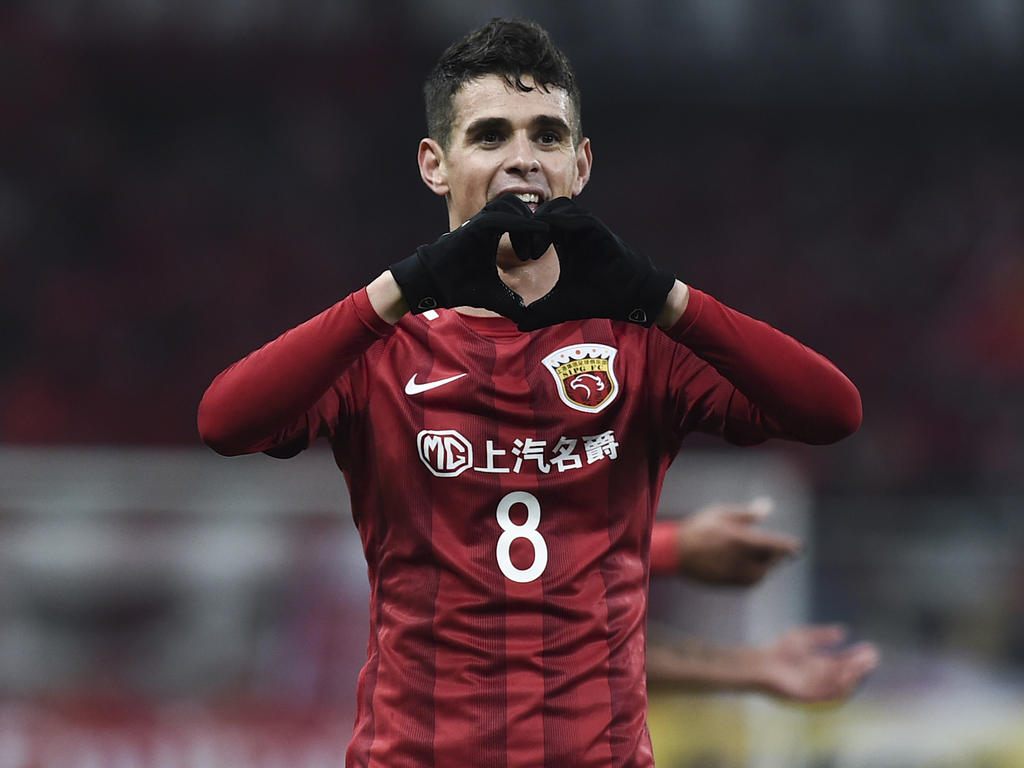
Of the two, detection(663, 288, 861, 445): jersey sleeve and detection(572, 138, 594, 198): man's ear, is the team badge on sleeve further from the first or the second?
detection(572, 138, 594, 198): man's ear

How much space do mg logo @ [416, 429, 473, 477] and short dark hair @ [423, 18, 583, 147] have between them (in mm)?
573

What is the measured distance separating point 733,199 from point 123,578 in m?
8.29

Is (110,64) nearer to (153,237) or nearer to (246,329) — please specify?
(153,237)

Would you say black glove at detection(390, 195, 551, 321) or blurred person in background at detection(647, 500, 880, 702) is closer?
black glove at detection(390, 195, 551, 321)

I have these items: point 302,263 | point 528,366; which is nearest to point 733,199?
point 302,263

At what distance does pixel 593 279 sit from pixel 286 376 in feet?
1.72

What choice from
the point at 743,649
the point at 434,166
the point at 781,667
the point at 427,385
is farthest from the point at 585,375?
the point at 743,649

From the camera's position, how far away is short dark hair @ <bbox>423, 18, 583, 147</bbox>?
7.98 feet

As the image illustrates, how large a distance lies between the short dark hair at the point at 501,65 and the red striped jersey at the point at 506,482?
1.33ft

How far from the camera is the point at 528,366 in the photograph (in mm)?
2398

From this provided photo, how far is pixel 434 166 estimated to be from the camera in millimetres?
2582

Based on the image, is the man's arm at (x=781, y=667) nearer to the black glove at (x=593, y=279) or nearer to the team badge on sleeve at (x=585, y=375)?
the team badge on sleeve at (x=585, y=375)

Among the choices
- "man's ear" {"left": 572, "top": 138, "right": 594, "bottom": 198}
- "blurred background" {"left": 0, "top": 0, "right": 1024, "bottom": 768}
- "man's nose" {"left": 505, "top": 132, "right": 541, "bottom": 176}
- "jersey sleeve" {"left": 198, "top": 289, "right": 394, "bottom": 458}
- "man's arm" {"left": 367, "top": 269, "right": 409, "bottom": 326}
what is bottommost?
"jersey sleeve" {"left": 198, "top": 289, "right": 394, "bottom": 458}

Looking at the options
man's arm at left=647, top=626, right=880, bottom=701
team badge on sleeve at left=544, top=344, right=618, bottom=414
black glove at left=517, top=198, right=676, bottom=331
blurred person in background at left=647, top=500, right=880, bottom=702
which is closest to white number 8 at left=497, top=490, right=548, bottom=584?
team badge on sleeve at left=544, top=344, right=618, bottom=414
